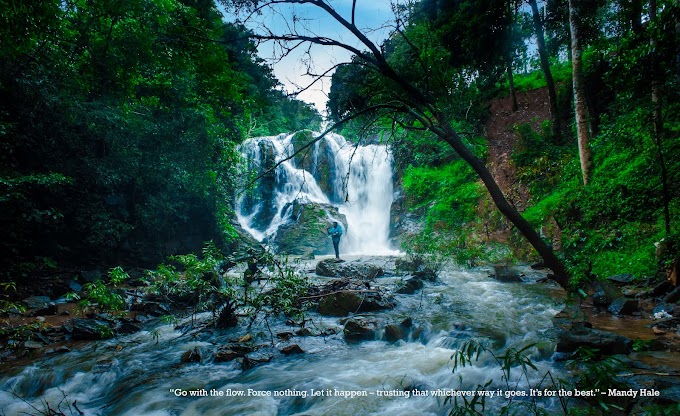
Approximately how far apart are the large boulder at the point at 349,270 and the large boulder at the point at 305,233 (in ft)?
20.4

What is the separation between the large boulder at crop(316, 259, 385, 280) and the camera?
9900 millimetres

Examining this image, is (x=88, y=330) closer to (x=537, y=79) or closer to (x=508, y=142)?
(x=508, y=142)

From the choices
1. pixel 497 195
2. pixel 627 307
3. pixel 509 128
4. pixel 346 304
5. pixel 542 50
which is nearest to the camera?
pixel 497 195

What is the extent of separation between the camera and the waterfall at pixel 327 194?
19.4 metres

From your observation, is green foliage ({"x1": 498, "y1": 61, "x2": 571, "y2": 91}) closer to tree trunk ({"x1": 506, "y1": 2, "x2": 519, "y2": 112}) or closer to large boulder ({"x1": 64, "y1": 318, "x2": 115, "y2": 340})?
tree trunk ({"x1": 506, "y1": 2, "x2": 519, "y2": 112})

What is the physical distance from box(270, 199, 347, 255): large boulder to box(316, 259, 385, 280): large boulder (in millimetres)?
6203

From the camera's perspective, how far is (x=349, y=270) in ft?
33.6

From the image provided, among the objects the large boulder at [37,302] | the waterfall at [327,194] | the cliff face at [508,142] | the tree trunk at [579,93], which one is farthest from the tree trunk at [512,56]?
the large boulder at [37,302]

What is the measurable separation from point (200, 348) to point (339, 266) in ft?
19.1

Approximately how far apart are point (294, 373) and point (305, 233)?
1341cm

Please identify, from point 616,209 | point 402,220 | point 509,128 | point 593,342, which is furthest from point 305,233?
point 593,342

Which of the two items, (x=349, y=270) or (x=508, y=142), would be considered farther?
(x=508, y=142)

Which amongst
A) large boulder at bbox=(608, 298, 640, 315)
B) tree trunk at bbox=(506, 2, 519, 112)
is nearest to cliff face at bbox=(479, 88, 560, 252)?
tree trunk at bbox=(506, 2, 519, 112)

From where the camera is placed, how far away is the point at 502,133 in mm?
15883
